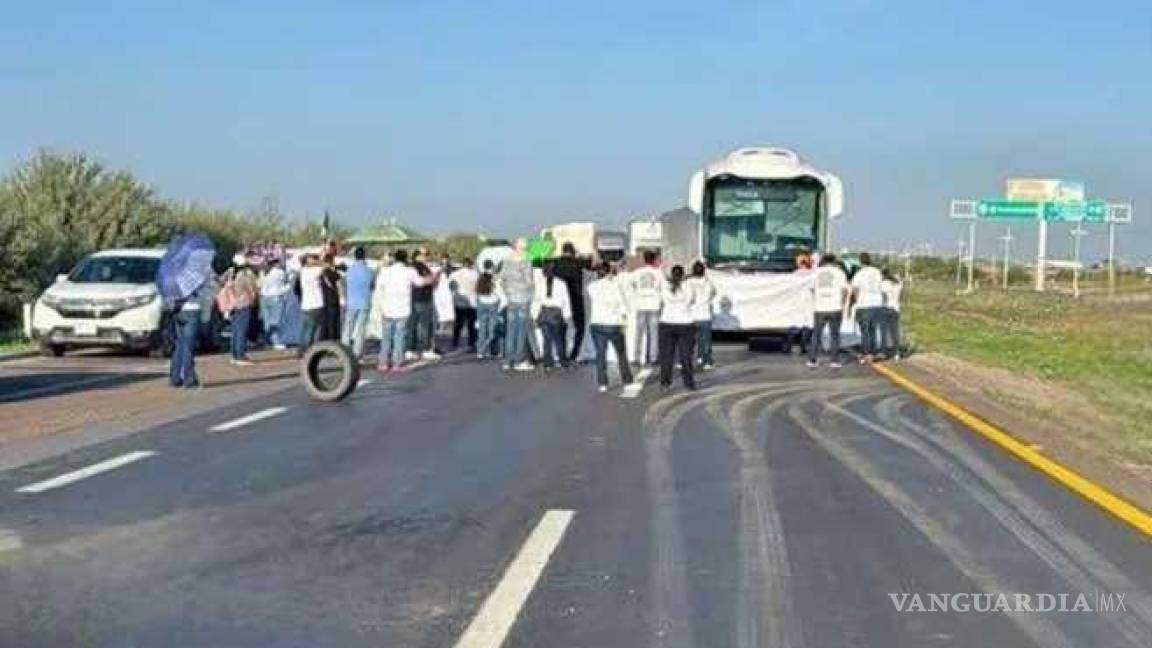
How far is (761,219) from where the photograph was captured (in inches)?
1216

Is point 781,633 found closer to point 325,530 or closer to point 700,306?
point 325,530

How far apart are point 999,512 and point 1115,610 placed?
112 inches

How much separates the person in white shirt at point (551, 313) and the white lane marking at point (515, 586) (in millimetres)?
13031

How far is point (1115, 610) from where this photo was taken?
7.31m

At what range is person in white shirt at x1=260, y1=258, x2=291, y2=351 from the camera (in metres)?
28.2

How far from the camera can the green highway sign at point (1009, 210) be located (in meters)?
97.6

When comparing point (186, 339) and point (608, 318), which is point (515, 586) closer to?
point (186, 339)

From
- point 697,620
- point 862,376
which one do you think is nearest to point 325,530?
point 697,620

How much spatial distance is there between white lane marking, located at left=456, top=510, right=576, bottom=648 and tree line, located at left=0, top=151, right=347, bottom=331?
78.8ft

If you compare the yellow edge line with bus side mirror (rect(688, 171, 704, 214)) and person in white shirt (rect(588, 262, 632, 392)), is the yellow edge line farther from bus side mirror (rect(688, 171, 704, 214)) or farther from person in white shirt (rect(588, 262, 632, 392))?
bus side mirror (rect(688, 171, 704, 214))

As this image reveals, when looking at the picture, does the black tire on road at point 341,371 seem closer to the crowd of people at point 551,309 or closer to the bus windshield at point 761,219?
the crowd of people at point 551,309

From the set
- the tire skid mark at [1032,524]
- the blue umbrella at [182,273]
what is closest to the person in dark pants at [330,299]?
the blue umbrella at [182,273]

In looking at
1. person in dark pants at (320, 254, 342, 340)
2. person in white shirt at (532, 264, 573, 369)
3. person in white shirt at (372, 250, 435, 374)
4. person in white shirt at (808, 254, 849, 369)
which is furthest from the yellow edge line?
person in dark pants at (320, 254, 342, 340)

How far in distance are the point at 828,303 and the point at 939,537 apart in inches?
623
